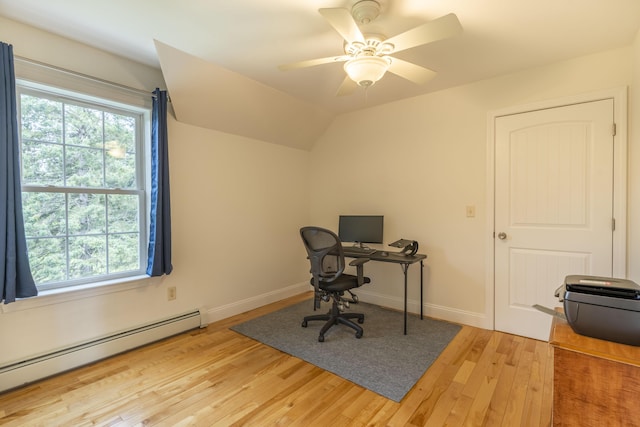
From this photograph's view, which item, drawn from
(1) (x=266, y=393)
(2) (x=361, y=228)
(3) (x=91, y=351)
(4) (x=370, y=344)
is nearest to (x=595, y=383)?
(4) (x=370, y=344)

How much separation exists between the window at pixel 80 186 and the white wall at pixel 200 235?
0.21 meters

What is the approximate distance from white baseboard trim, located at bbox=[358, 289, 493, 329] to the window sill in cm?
234

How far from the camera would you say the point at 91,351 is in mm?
2279

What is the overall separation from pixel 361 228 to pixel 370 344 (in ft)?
4.41

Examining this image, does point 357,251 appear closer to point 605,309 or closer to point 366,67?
point 366,67

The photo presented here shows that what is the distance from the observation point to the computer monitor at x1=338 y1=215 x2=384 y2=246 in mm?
3436

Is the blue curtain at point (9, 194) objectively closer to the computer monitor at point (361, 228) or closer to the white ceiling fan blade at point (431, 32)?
the white ceiling fan blade at point (431, 32)

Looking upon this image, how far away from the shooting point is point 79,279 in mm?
2330

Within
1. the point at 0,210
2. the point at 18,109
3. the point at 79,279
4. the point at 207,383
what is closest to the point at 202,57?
the point at 18,109

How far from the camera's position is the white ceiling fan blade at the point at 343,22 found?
1398 mm

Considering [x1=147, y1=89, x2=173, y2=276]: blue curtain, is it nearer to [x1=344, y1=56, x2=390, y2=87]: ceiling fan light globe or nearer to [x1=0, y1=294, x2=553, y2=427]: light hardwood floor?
[x1=0, y1=294, x2=553, y2=427]: light hardwood floor

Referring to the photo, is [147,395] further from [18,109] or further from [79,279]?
[18,109]

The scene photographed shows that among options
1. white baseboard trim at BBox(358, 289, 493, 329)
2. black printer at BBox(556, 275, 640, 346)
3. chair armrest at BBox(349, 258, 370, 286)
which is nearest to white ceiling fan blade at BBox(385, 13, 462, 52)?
black printer at BBox(556, 275, 640, 346)

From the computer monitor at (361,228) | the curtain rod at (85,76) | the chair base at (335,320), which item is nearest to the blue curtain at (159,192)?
the curtain rod at (85,76)
